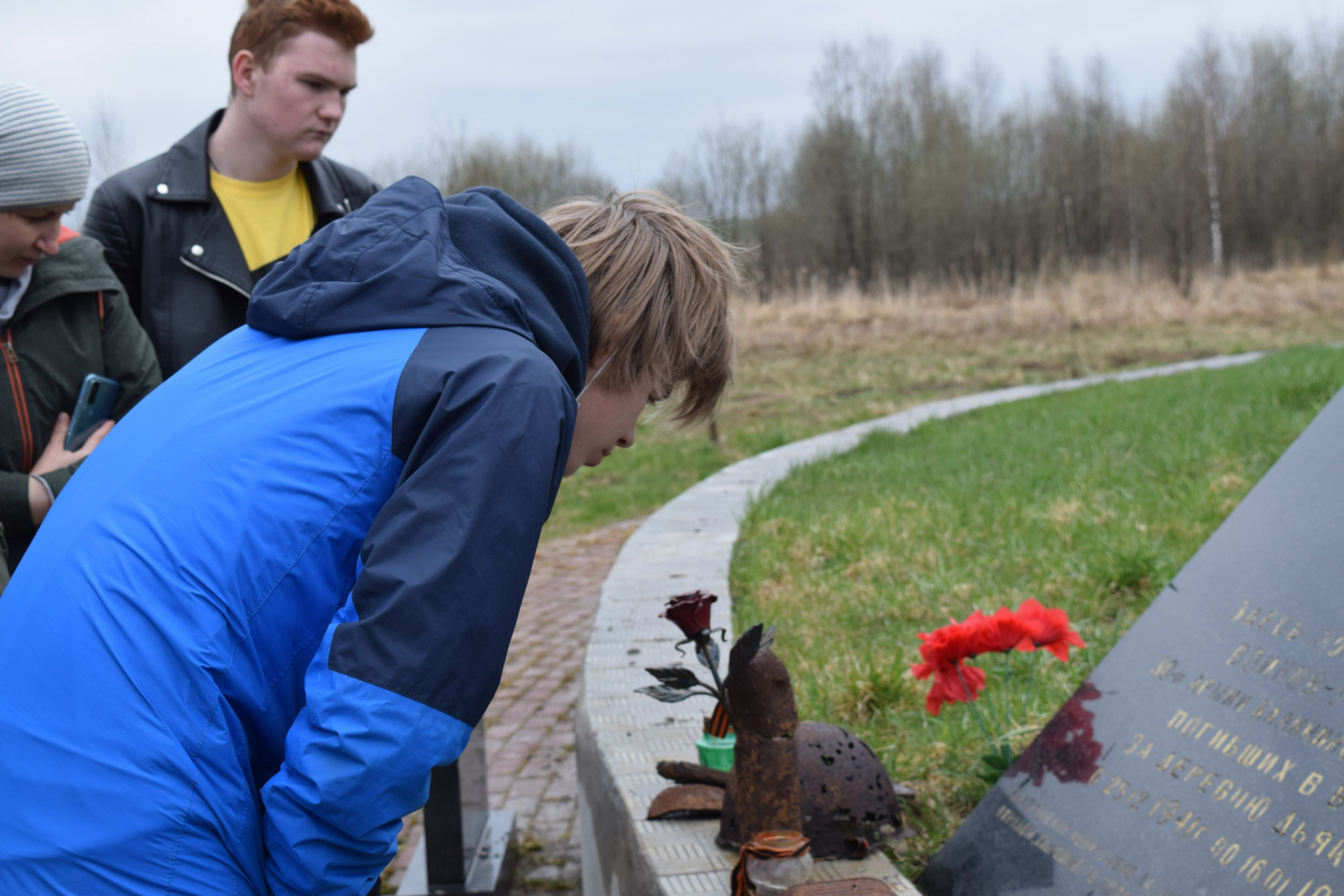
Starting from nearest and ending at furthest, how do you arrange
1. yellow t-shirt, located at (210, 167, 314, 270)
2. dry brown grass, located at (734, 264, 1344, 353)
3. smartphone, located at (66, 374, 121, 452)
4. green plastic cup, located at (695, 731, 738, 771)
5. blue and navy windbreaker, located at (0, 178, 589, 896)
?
blue and navy windbreaker, located at (0, 178, 589, 896)
smartphone, located at (66, 374, 121, 452)
green plastic cup, located at (695, 731, 738, 771)
yellow t-shirt, located at (210, 167, 314, 270)
dry brown grass, located at (734, 264, 1344, 353)

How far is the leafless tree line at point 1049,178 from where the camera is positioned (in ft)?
104

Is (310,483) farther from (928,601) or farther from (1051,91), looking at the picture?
(1051,91)

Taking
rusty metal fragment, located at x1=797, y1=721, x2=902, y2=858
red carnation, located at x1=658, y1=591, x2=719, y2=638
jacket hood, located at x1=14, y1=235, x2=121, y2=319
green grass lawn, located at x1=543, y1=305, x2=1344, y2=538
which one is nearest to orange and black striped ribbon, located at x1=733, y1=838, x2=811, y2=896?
rusty metal fragment, located at x1=797, y1=721, x2=902, y2=858

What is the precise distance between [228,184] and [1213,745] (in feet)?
8.35

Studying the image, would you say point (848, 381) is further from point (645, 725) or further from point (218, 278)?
point (218, 278)

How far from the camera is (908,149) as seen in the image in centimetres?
3512

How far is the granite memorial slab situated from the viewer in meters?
1.86

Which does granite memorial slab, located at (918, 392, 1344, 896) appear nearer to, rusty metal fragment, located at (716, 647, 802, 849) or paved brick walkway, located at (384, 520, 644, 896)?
rusty metal fragment, located at (716, 647, 802, 849)

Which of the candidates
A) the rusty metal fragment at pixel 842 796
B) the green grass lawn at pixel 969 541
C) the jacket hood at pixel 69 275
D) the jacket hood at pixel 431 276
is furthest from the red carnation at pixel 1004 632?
the jacket hood at pixel 69 275

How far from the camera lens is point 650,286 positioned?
4.90 ft

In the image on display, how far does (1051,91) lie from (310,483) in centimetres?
3674

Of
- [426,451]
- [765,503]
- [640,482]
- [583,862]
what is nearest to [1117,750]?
[583,862]

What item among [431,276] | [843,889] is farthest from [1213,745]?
[431,276]

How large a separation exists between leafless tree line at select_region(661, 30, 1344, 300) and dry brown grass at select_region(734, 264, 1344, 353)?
6.40 m
